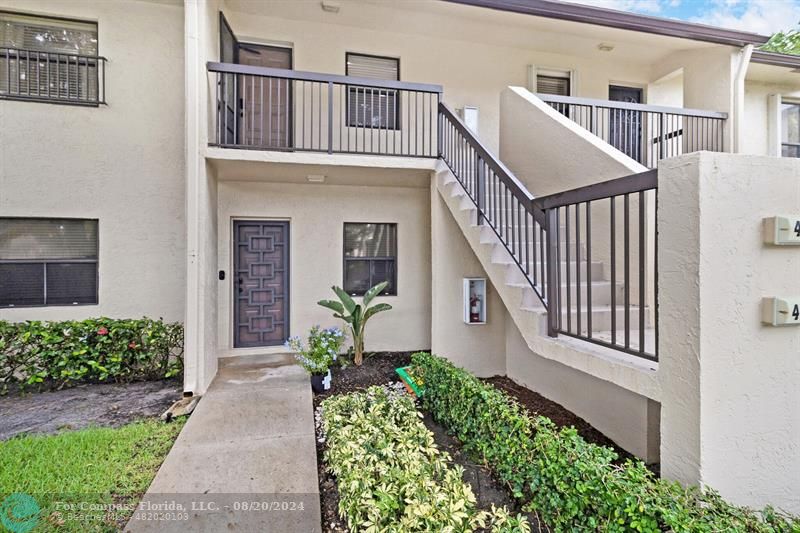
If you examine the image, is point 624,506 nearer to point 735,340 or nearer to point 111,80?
point 735,340

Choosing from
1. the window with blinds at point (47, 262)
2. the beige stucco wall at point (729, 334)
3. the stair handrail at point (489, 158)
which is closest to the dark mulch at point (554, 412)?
the beige stucco wall at point (729, 334)

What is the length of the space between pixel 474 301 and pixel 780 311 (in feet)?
12.2

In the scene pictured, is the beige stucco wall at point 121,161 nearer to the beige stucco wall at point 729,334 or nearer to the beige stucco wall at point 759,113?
the beige stucco wall at point 729,334

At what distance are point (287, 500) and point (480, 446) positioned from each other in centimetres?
158

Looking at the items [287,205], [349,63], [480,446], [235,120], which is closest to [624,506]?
[480,446]

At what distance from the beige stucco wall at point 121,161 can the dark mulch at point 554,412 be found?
5051 millimetres

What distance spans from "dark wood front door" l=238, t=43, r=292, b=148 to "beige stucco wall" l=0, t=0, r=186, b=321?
932 millimetres

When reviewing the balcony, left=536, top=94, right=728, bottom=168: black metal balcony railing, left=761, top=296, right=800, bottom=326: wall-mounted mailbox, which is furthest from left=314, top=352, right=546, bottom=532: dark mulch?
left=536, top=94, right=728, bottom=168: black metal balcony railing

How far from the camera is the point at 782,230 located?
88.6 inches

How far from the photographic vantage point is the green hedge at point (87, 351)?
4.88m

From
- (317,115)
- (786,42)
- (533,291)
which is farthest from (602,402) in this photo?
(786,42)

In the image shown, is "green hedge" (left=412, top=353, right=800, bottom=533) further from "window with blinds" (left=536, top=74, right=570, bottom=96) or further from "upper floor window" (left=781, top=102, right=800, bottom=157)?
"upper floor window" (left=781, top=102, right=800, bottom=157)

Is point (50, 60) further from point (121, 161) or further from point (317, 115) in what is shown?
point (317, 115)

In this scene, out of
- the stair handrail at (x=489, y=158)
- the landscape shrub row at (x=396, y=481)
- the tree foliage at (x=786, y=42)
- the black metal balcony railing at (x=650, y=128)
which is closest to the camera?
the landscape shrub row at (x=396, y=481)
